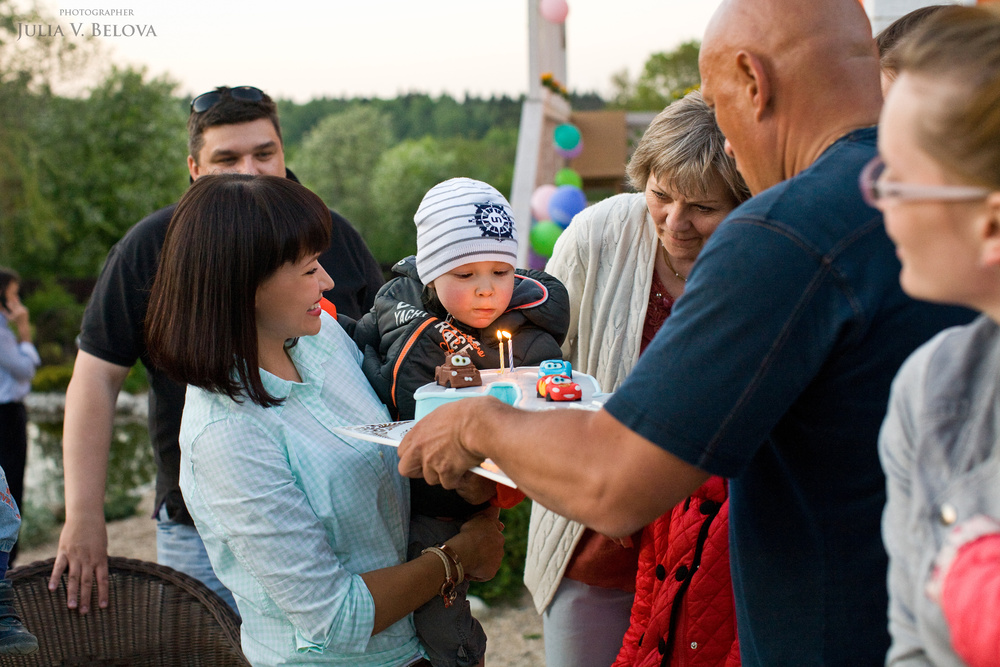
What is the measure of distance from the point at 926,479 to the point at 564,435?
0.59m

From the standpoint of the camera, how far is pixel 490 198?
88.8 inches

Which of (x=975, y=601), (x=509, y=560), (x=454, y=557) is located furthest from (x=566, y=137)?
(x=975, y=601)

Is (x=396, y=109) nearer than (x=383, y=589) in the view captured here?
No

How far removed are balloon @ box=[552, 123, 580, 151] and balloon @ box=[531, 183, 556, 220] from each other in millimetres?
1134

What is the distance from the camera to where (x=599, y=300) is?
2623 mm

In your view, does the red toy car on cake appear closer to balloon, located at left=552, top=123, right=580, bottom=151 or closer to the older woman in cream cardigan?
the older woman in cream cardigan

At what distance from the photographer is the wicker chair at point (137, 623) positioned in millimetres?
2449

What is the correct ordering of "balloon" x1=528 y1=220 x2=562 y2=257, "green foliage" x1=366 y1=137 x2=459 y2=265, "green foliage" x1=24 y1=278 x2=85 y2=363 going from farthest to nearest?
"green foliage" x1=24 y1=278 x2=85 y2=363, "green foliage" x1=366 y1=137 x2=459 y2=265, "balloon" x1=528 y1=220 x2=562 y2=257

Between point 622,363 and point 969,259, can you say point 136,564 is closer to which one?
point 622,363

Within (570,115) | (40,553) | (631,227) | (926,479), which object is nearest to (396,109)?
(570,115)

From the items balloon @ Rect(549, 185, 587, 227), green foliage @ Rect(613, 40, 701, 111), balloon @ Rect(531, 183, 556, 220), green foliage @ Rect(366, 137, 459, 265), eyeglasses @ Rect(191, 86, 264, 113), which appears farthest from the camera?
green foliage @ Rect(366, 137, 459, 265)

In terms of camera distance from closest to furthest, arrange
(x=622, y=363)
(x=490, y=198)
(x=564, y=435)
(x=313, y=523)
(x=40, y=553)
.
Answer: (x=564, y=435)
(x=313, y=523)
(x=490, y=198)
(x=622, y=363)
(x=40, y=553)

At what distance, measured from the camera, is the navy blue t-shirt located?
129cm

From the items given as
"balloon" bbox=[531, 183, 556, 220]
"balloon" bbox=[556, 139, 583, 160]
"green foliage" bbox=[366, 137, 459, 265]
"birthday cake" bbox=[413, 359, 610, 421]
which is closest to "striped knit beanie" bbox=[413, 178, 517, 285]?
"birthday cake" bbox=[413, 359, 610, 421]
